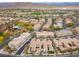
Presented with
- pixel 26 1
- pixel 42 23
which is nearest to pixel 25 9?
pixel 26 1

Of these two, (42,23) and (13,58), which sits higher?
(42,23)

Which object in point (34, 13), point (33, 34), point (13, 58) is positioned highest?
point (34, 13)

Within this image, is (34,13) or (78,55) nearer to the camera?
(78,55)

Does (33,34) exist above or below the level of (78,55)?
above

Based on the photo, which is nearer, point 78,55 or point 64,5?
point 78,55

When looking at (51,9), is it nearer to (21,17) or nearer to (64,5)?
(64,5)

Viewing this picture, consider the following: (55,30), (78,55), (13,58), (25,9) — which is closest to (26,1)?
(25,9)

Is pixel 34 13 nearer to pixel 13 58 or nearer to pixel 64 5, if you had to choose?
pixel 64 5

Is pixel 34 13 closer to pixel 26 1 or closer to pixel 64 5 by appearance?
pixel 26 1
